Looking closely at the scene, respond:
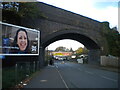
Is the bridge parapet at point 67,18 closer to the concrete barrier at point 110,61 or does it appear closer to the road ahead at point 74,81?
the concrete barrier at point 110,61

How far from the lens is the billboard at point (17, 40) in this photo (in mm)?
18562

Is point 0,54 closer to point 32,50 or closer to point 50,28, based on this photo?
point 32,50

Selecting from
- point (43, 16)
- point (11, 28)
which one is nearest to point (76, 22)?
point (43, 16)

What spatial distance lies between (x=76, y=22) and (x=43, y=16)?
10219mm

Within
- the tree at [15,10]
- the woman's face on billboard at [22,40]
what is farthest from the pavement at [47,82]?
the tree at [15,10]

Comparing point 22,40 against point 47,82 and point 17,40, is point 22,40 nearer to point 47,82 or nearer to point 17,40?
point 17,40

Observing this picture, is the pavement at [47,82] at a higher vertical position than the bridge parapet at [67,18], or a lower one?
lower

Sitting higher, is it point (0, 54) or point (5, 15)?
point (5, 15)

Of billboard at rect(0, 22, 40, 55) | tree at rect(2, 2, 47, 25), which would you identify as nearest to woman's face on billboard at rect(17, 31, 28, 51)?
billboard at rect(0, 22, 40, 55)

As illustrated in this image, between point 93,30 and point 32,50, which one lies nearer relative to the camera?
point 32,50

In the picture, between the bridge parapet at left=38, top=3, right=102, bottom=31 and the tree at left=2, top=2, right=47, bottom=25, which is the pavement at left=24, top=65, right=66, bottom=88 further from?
the bridge parapet at left=38, top=3, right=102, bottom=31

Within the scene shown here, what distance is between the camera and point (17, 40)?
20.7 metres

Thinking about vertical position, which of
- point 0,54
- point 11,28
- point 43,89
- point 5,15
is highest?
point 5,15

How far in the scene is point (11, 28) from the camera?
1967 cm
